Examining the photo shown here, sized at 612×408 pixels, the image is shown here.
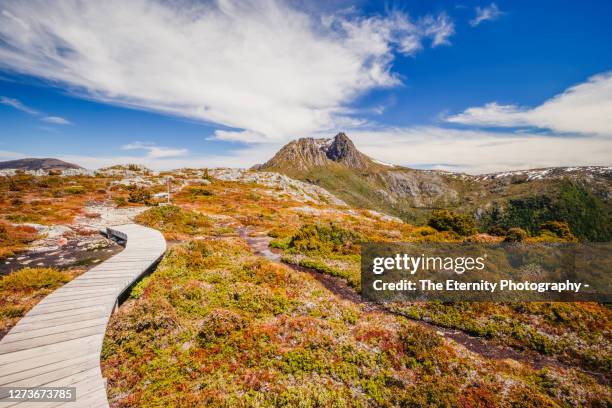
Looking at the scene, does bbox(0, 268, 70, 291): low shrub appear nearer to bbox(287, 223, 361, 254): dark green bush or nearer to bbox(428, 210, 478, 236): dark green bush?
bbox(287, 223, 361, 254): dark green bush

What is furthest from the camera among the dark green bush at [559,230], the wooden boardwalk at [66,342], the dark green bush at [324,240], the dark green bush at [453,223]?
the dark green bush at [453,223]

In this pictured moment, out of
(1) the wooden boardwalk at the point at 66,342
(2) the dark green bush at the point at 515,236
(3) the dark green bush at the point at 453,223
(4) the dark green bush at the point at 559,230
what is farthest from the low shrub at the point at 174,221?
(4) the dark green bush at the point at 559,230

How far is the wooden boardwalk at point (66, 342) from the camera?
254 inches

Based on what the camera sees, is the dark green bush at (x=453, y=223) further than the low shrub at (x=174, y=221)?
Yes

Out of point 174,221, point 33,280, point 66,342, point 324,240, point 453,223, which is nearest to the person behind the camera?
point 66,342

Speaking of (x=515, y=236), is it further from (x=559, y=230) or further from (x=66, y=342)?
(x=66, y=342)

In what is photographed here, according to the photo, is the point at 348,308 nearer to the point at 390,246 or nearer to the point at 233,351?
the point at 233,351

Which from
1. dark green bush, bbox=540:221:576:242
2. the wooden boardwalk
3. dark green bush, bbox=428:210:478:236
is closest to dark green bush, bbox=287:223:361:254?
the wooden boardwalk

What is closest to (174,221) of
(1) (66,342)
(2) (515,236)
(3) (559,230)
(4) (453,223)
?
(1) (66,342)

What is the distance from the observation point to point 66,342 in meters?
7.87

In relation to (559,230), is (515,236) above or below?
above

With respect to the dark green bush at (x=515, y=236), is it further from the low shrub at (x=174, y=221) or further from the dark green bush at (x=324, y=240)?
the low shrub at (x=174, y=221)

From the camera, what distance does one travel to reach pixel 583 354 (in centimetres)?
1042

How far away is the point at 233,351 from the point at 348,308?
619 cm
